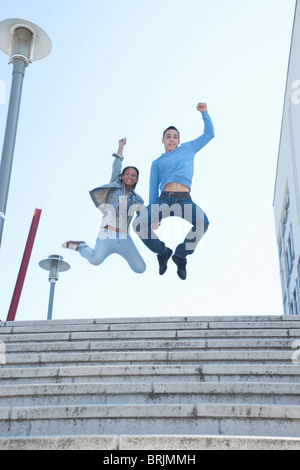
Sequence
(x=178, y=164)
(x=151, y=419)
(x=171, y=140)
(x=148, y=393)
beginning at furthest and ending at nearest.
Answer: (x=171, y=140), (x=178, y=164), (x=148, y=393), (x=151, y=419)

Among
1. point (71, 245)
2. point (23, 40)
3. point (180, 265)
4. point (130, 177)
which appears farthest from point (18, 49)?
point (180, 265)

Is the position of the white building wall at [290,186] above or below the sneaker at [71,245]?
above

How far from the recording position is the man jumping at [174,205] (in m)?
8.00

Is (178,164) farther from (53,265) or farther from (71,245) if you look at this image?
(53,265)

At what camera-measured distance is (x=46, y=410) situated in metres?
4.20

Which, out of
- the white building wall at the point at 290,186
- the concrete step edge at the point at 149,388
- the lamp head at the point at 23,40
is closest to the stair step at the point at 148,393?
the concrete step edge at the point at 149,388

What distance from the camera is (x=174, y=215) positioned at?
8102 mm

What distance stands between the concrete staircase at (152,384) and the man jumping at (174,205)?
1.71m

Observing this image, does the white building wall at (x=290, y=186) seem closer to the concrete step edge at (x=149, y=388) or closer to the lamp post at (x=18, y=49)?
the lamp post at (x=18, y=49)

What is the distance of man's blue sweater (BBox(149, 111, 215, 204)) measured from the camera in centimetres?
828

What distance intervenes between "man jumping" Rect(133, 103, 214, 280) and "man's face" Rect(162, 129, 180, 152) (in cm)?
9

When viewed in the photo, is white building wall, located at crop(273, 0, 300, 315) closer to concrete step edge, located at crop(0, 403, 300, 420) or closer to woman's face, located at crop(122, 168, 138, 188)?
woman's face, located at crop(122, 168, 138, 188)

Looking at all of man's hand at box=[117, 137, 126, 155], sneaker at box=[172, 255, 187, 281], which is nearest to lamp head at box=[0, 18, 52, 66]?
man's hand at box=[117, 137, 126, 155]

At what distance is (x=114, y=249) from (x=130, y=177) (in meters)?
1.22
